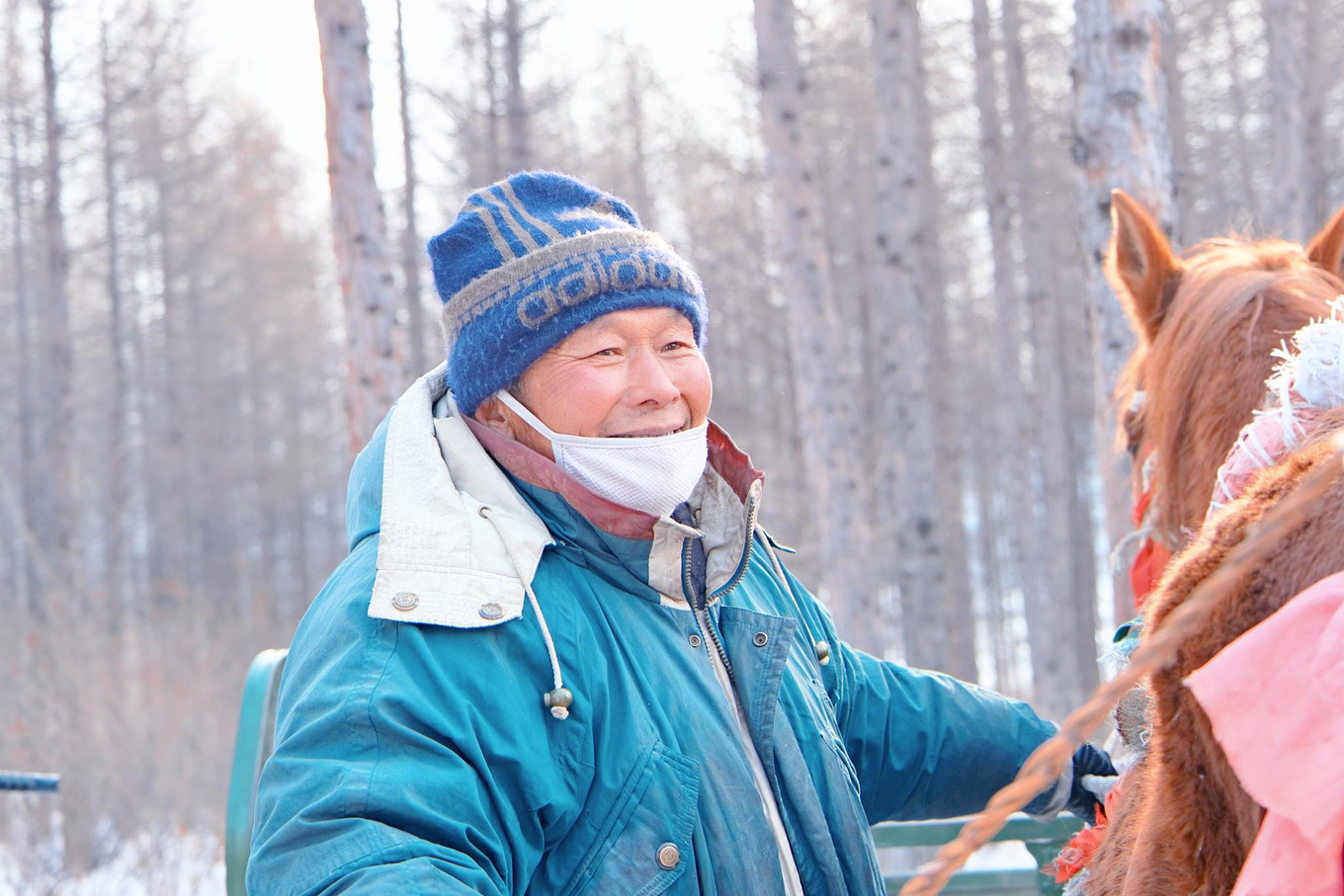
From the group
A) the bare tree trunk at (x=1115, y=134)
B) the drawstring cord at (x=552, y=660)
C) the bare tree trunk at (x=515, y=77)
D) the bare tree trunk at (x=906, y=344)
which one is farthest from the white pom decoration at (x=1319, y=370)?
the bare tree trunk at (x=515, y=77)

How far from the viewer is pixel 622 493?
179cm

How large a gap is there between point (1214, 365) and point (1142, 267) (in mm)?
584

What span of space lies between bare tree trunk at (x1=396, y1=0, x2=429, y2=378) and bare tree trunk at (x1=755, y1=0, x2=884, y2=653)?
24.4 feet

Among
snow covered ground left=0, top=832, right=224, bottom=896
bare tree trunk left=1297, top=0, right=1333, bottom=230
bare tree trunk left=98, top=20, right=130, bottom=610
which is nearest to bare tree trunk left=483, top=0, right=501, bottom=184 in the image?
bare tree trunk left=98, top=20, right=130, bottom=610

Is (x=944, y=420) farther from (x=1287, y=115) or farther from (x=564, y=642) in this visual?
(x=564, y=642)

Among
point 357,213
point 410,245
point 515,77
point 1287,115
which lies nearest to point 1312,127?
point 1287,115

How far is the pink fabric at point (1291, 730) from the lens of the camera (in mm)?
846

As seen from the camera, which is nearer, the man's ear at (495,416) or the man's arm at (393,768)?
the man's arm at (393,768)

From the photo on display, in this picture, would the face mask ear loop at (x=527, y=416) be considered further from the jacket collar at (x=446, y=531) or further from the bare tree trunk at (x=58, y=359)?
the bare tree trunk at (x=58, y=359)

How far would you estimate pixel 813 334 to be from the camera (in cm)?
753

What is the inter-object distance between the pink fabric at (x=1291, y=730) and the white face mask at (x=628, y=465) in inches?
38.1

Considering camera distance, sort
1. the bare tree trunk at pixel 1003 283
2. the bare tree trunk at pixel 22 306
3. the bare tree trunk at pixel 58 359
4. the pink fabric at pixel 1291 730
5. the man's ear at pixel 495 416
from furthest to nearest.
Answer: the bare tree trunk at pixel 22 306, the bare tree trunk at pixel 1003 283, the bare tree trunk at pixel 58 359, the man's ear at pixel 495 416, the pink fabric at pixel 1291 730

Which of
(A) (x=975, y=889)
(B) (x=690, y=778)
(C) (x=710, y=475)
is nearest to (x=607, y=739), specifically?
(B) (x=690, y=778)

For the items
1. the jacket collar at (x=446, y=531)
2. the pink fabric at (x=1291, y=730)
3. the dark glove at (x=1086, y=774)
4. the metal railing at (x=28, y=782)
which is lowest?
the dark glove at (x=1086, y=774)
